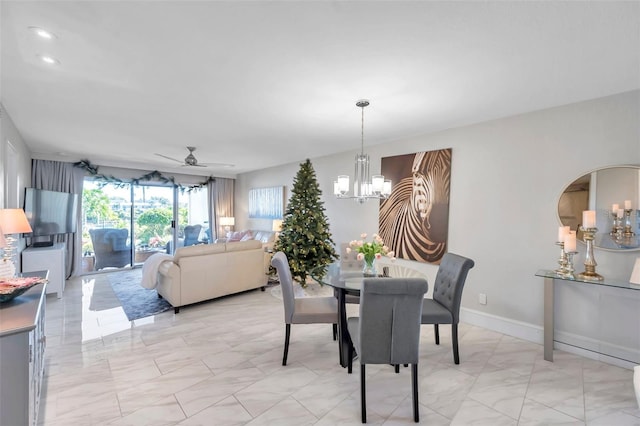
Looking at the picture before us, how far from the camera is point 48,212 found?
452 cm

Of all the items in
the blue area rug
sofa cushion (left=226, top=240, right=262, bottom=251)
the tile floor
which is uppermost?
sofa cushion (left=226, top=240, right=262, bottom=251)

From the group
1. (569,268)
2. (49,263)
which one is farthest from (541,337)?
(49,263)

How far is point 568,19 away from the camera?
1.60m

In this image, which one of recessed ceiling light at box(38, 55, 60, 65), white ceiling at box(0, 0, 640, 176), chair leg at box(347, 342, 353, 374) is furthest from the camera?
chair leg at box(347, 342, 353, 374)

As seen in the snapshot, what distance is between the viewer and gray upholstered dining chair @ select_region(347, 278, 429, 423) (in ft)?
6.15

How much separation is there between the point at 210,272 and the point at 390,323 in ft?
9.96

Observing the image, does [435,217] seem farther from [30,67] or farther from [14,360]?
[30,67]

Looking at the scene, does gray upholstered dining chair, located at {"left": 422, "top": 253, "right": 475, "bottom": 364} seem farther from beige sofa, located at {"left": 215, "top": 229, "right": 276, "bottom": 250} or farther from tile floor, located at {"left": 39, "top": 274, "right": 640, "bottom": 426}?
beige sofa, located at {"left": 215, "top": 229, "right": 276, "bottom": 250}

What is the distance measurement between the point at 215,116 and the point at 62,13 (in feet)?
5.72

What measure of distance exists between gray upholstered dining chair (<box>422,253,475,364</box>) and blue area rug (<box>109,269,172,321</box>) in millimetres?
3474

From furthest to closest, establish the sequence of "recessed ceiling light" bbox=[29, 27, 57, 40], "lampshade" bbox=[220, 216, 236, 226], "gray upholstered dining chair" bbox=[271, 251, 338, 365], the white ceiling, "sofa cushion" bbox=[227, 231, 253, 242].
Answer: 1. "lampshade" bbox=[220, 216, 236, 226]
2. "sofa cushion" bbox=[227, 231, 253, 242]
3. "gray upholstered dining chair" bbox=[271, 251, 338, 365]
4. "recessed ceiling light" bbox=[29, 27, 57, 40]
5. the white ceiling

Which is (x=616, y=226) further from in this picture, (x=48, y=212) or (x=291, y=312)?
(x=48, y=212)

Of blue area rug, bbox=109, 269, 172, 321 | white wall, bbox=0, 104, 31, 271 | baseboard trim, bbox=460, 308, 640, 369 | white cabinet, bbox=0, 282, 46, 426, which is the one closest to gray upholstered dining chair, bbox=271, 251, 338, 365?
white cabinet, bbox=0, 282, 46, 426

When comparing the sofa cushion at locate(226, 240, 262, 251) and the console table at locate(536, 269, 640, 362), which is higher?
the sofa cushion at locate(226, 240, 262, 251)
